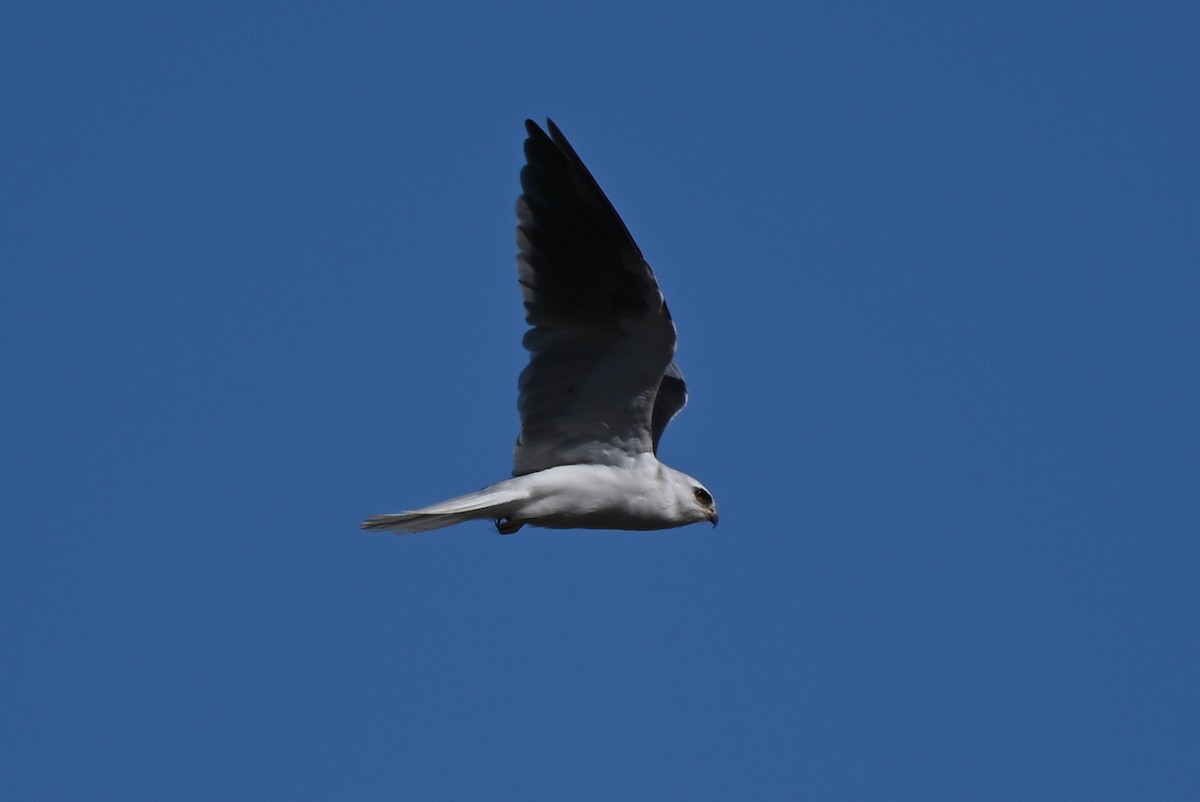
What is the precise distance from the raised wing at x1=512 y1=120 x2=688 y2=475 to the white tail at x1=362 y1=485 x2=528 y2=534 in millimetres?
573

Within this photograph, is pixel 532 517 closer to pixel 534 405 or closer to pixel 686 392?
pixel 534 405

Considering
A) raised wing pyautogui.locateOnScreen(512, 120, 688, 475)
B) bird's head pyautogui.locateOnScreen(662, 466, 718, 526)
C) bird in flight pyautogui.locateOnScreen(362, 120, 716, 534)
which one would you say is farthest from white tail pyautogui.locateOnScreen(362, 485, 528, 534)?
bird's head pyautogui.locateOnScreen(662, 466, 718, 526)

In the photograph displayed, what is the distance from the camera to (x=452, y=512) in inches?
291

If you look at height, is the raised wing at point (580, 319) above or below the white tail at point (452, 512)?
above

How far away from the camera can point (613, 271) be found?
7738 millimetres

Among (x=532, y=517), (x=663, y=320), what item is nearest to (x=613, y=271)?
(x=663, y=320)

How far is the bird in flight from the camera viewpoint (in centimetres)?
770

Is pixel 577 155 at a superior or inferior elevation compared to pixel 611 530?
superior

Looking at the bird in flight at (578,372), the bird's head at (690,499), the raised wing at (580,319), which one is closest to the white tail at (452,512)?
the bird in flight at (578,372)

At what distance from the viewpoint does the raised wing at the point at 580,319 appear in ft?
25.3

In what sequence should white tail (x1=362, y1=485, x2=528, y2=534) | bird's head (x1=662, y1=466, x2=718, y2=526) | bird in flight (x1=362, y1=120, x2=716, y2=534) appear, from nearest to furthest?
1. white tail (x1=362, y1=485, x2=528, y2=534)
2. bird in flight (x1=362, y1=120, x2=716, y2=534)
3. bird's head (x1=662, y1=466, x2=718, y2=526)

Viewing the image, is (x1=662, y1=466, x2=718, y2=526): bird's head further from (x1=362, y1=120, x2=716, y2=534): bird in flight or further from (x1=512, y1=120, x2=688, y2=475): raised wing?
(x1=512, y1=120, x2=688, y2=475): raised wing

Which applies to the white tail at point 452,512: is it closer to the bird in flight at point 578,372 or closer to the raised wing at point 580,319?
the bird in flight at point 578,372

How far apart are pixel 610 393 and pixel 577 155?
1317 millimetres
